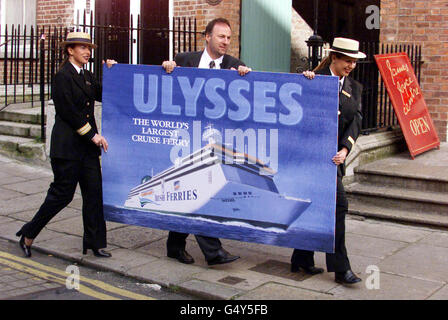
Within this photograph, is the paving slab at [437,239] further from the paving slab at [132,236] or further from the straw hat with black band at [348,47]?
the paving slab at [132,236]

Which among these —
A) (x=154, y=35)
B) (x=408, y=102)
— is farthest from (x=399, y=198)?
(x=154, y=35)

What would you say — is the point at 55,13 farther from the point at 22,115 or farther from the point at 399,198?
the point at 399,198

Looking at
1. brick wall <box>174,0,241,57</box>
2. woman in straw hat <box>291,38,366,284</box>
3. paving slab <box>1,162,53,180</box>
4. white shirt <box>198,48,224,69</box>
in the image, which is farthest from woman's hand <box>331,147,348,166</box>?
brick wall <box>174,0,241,57</box>

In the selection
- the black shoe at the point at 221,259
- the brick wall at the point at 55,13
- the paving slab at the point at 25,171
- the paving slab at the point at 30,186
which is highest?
the brick wall at the point at 55,13

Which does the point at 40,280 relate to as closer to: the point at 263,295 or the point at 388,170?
the point at 263,295

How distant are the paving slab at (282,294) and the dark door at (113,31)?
20.3ft

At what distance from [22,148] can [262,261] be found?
545cm

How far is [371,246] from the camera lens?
6.70 meters

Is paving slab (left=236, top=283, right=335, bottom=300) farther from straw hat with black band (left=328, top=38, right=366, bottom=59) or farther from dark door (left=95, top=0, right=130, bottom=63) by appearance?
dark door (left=95, top=0, right=130, bottom=63)

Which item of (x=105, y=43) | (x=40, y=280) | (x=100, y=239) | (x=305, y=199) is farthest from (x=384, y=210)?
(x=105, y=43)

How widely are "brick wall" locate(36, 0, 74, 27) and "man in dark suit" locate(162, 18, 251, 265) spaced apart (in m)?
8.59

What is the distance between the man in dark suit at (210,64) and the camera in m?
5.80

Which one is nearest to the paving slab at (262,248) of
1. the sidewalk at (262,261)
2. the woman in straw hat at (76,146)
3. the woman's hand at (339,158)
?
the sidewalk at (262,261)

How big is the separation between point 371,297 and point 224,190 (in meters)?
1.46
